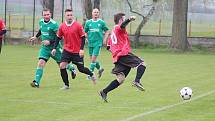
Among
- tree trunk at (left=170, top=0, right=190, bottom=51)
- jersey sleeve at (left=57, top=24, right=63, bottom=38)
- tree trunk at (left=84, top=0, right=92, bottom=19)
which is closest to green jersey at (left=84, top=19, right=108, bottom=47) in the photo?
jersey sleeve at (left=57, top=24, right=63, bottom=38)

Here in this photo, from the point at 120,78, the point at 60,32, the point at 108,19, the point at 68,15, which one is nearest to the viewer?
the point at 120,78

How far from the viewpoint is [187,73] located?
20.1 metres

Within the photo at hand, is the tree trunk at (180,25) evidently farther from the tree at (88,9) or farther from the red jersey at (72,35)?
the red jersey at (72,35)

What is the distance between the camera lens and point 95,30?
703 inches

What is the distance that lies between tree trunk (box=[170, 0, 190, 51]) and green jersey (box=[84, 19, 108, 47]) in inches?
729

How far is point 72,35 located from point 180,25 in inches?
874

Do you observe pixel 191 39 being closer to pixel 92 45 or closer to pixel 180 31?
pixel 180 31

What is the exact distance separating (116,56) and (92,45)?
18.5ft

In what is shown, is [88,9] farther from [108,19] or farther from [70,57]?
[70,57]

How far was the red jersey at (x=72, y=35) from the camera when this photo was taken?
1436 cm

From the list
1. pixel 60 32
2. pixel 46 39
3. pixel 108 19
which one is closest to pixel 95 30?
pixel 46 39

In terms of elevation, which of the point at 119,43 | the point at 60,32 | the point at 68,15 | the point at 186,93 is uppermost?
the point at 68,15

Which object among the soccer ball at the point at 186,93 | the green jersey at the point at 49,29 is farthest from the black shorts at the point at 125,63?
the green jersey at the point at 49,29

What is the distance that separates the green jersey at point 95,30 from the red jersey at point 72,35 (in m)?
3.25
